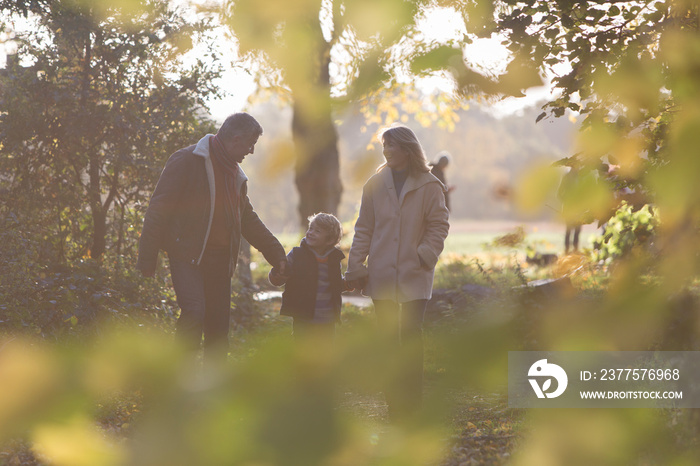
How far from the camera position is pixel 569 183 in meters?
1.73

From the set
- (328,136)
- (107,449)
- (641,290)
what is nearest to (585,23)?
(641,290)

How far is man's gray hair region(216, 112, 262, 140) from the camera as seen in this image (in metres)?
4.83

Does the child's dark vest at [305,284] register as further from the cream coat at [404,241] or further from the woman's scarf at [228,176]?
the woman's scarf at [228,176]

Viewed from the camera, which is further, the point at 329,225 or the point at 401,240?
the point at 329,225

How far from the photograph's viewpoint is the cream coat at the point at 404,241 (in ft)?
15.8

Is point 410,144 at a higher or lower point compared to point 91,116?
lower

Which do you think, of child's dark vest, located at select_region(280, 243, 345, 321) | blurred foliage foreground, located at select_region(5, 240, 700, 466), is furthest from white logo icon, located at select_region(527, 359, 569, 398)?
child's dark vest, located at select_region(280, 243, 345, 321)

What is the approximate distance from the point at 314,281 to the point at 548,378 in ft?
5.66

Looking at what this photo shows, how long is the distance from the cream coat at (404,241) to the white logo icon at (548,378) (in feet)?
3.37

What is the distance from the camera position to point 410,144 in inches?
193

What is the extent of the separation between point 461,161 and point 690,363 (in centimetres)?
6272

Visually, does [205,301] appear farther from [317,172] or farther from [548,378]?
[317,172]

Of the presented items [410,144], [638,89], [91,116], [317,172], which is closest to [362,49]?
[638,89]

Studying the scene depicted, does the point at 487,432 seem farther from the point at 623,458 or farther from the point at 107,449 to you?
the point at 623,458
